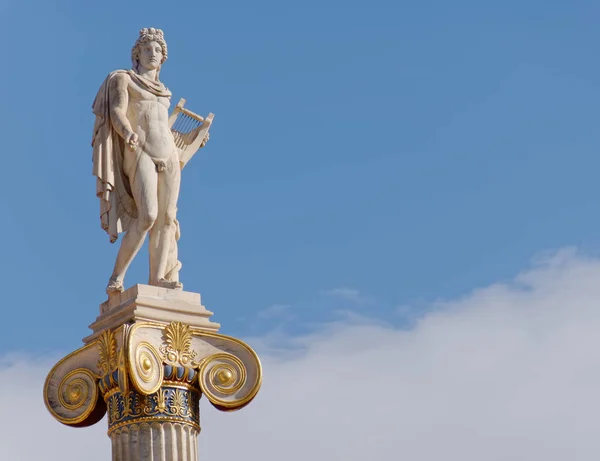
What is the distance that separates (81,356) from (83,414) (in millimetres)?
907

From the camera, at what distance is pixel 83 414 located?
25.6m

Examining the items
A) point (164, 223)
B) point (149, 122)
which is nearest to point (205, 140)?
point (149, 122)

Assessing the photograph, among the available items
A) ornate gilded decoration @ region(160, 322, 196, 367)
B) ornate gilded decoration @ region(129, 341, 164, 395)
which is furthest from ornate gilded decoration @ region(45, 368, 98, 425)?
ornate gilded decoration @ region(160, 322, 196, 367)

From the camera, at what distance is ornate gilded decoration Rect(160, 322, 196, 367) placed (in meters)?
25.3

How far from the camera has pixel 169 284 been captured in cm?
2588

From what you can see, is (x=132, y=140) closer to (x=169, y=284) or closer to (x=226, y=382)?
(x=169, y=284)

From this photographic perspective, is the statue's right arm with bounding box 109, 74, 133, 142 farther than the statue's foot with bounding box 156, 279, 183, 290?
Yes

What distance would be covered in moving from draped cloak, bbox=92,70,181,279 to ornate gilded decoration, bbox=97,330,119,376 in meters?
1.72

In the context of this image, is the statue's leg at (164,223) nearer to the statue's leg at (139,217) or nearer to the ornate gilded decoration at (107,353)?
the statue's leg at (139,217)

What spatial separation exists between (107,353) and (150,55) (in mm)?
5055

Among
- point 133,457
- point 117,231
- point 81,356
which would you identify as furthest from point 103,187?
point 133,457

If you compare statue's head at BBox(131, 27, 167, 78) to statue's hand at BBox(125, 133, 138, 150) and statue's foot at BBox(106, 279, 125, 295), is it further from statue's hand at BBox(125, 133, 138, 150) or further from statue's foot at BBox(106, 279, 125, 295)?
statue's foot at BBox(106, 279, 125, 295)

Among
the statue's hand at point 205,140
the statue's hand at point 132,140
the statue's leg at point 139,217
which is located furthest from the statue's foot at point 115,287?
the statue's hand at point 205,140

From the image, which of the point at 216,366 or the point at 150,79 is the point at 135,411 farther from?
the point at 150,79
